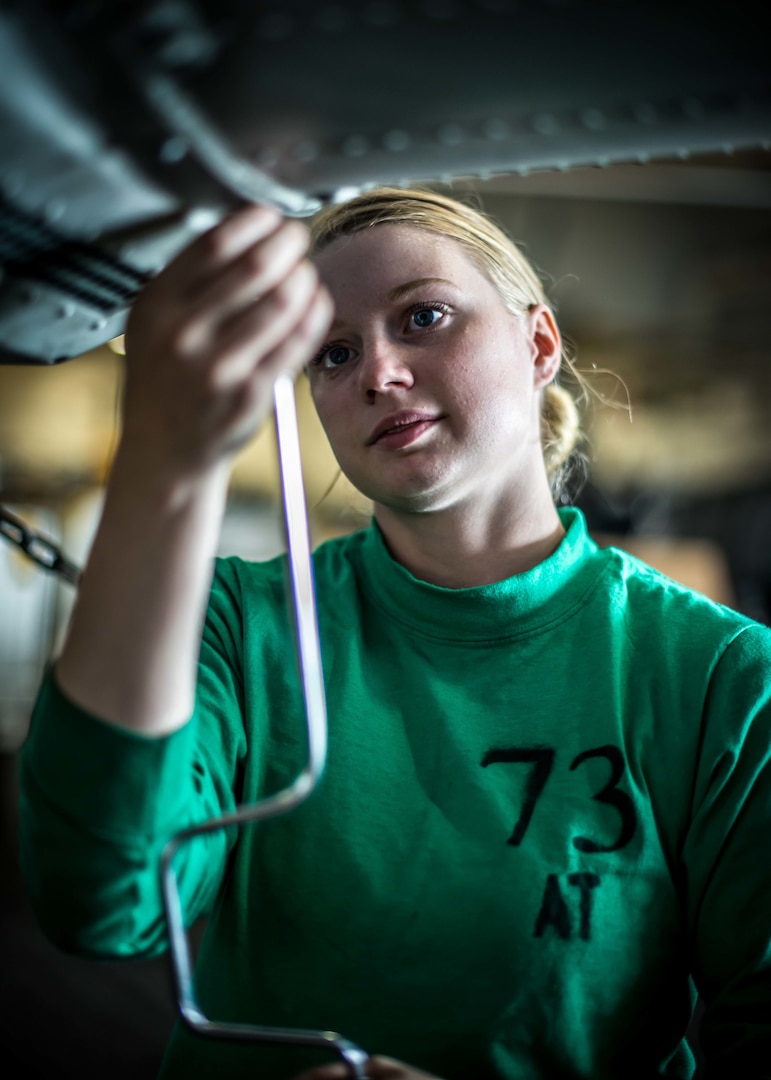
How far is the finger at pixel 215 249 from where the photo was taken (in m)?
0.36

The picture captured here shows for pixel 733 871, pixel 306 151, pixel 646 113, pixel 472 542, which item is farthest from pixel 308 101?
pixel 733 871

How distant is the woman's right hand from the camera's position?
354mm

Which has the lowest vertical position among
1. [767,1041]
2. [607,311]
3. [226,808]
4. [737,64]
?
[767,1041]

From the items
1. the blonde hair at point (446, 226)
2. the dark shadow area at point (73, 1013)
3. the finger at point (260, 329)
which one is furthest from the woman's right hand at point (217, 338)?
the dark shadow area at point (73, 1013)

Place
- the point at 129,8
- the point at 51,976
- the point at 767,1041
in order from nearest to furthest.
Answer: the point at 129,8 < the point at 767,1041 < the point at 51,976

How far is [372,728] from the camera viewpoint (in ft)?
2.13

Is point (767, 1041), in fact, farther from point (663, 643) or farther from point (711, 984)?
point (663, 643)

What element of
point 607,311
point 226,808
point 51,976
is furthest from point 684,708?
point 607,311

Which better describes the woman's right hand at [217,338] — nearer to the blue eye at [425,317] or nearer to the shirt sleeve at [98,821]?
the shirt sleeve at [98,821]

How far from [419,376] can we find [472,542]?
0.14 meters

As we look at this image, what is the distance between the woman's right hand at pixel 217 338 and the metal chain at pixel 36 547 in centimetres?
31

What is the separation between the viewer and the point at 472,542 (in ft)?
2.30

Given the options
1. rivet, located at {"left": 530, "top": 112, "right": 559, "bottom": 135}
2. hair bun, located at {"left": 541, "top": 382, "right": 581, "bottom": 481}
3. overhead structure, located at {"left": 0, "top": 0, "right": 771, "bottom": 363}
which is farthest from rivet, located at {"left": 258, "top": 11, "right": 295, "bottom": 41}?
hair bun, located at {"left": 541, "top": 382, "right": 581, "bottom": 481}

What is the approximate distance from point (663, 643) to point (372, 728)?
223 mm
